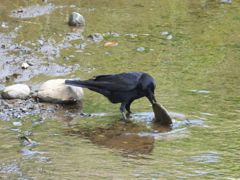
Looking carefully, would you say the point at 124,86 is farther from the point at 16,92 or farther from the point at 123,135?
the point at 16,92

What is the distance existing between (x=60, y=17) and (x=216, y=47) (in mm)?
3765

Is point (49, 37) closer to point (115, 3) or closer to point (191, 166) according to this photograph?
point (115, 3)

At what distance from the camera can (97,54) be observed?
26.2 ft

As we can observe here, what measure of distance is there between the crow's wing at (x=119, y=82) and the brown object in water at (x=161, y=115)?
1.65ft

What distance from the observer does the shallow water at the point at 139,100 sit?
390cm

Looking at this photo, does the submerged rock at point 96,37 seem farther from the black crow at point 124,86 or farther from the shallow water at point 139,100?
the black crow at point 124,86

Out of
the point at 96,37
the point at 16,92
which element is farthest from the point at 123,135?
the point at 96,37

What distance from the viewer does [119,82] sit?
5.85 metres

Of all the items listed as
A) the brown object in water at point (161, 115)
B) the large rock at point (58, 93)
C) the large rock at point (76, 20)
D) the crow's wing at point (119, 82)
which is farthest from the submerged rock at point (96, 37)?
the brown object in water at point (161, 115)

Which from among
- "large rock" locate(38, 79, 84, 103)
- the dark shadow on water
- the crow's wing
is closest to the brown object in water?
the dark shadow on water

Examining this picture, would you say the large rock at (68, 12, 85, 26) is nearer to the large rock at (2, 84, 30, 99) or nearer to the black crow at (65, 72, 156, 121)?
the large rock at (2, 84, 30, 99)

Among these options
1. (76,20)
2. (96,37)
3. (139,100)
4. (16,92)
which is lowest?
(139,100)

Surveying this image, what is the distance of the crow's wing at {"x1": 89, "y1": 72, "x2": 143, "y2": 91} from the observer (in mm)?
5773

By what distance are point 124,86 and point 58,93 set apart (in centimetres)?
98
